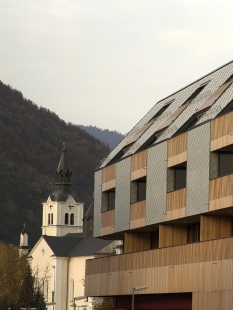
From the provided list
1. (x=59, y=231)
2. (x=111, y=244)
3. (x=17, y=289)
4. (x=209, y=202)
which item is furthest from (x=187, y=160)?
(x=59, y=231)

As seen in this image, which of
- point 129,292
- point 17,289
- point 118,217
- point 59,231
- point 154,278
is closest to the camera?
point 154,278

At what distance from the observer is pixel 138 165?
4562 cm

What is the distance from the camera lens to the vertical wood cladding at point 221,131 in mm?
35469

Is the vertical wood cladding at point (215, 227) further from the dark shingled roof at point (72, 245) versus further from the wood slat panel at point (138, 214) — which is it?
the dark shingled roof at point (72, 245)

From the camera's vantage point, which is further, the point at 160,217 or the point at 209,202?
the point at 160,217

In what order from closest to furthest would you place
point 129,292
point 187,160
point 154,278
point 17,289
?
1. point 187,160
2. point 154,278
3. point 129,292
4. point 17,289

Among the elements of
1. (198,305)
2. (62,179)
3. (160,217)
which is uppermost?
(62,179)

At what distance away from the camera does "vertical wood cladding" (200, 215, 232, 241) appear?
38156 mm

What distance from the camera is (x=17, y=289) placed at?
100m

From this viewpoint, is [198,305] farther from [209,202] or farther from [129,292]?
[129,292]

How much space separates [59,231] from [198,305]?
119 meters

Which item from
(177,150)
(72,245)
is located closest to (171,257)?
(177,150)

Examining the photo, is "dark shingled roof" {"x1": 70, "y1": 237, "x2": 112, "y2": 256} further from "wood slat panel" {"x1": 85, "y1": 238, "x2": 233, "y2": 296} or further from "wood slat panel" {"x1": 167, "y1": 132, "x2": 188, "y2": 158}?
"wood slat panel" {"x1": 167, "y1": 132, "x2": 188, "y2": 158}

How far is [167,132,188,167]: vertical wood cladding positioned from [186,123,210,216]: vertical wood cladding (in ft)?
1.84
